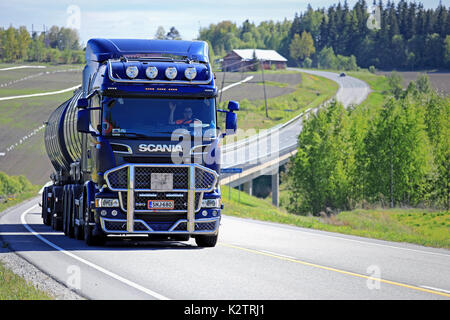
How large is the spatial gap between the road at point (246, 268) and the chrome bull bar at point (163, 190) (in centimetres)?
73

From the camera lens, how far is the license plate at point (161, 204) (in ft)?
49.2

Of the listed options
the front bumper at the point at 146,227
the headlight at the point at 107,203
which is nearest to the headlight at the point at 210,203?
→ the front bumper at the point at 146,227

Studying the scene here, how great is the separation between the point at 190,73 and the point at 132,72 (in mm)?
1189

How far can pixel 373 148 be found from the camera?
7100cm

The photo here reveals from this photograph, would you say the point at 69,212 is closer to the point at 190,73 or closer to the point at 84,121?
the point at 84,121

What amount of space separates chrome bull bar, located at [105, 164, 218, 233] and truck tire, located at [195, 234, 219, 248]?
1.22 metres

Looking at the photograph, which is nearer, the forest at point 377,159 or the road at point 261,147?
the forest at point 377,159

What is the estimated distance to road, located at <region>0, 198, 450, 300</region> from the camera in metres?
9.84

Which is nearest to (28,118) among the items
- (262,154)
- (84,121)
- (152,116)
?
(262,154)

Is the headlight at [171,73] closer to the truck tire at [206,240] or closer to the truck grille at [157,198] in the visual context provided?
the truck grille at [157,198]

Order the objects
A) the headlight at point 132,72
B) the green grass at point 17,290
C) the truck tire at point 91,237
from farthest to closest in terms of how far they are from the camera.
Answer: the truck tire at point 91,237, the headlight at point 132,72, the green grass at point 17,290

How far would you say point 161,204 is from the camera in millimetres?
15023
